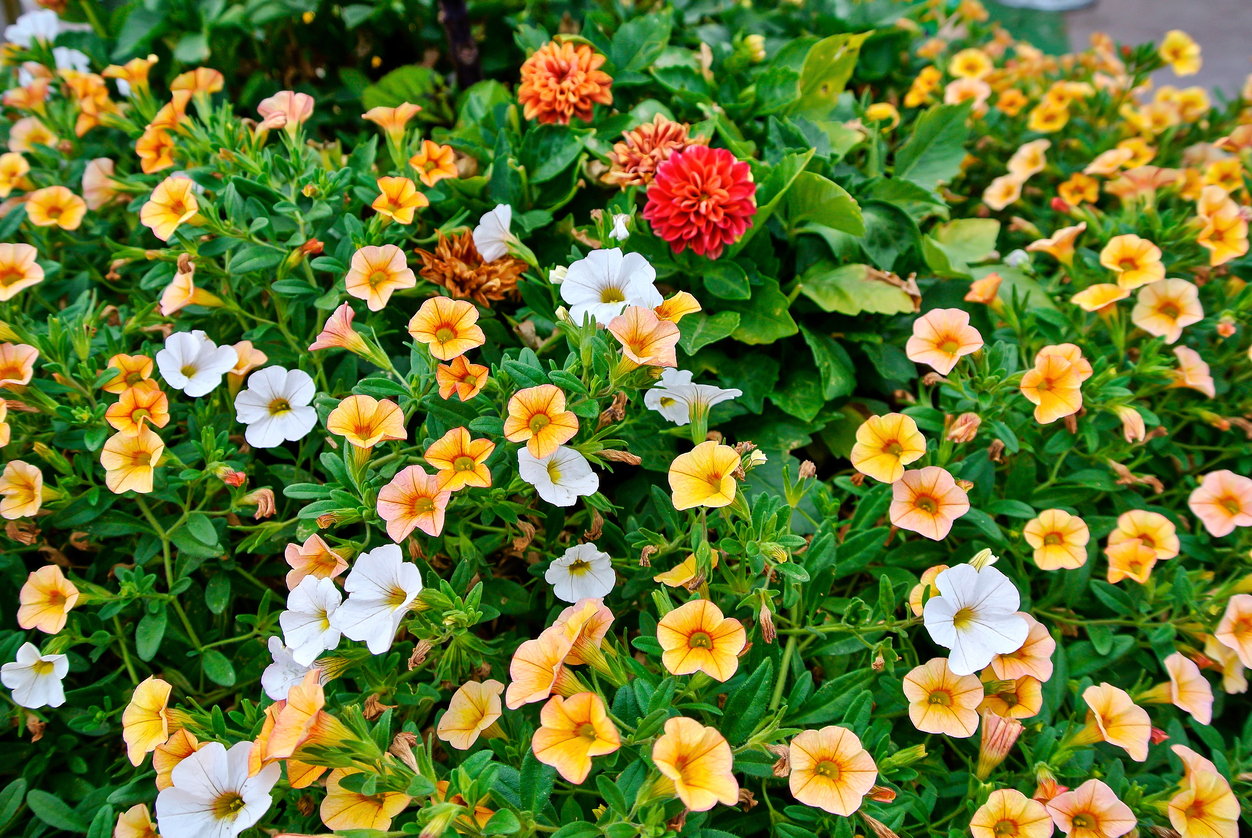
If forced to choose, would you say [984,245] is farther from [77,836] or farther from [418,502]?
[77,836]

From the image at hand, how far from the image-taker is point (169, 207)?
1.35 metres

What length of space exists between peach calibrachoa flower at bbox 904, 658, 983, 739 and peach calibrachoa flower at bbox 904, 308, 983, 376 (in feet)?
1.50

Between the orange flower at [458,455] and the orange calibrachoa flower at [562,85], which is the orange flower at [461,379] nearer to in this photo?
the orange flower at [458,455]

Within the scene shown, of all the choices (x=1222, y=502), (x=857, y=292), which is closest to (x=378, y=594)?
(x=857, y=292)

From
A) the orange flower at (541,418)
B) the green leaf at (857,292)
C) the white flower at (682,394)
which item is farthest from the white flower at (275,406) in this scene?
the green leaf at (857,292)

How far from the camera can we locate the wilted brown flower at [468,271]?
4.56 feet

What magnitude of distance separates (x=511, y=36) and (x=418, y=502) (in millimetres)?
1635

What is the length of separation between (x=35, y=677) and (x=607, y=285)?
99cm

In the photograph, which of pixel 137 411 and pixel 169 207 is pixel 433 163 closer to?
pixel 169 207

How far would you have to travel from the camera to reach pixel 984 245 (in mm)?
1798

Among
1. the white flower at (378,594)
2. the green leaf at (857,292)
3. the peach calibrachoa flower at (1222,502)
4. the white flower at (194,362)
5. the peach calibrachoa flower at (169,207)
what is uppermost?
the peach calibrachoa flower at (169,207)

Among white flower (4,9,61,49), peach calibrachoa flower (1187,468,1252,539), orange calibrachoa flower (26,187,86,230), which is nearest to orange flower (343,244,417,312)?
orange calibrachoa flower (26,187,86,230)

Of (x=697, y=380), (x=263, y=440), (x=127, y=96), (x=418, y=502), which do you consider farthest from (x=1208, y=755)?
(x=127, y=96)

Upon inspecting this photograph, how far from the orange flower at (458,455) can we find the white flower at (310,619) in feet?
0.63
